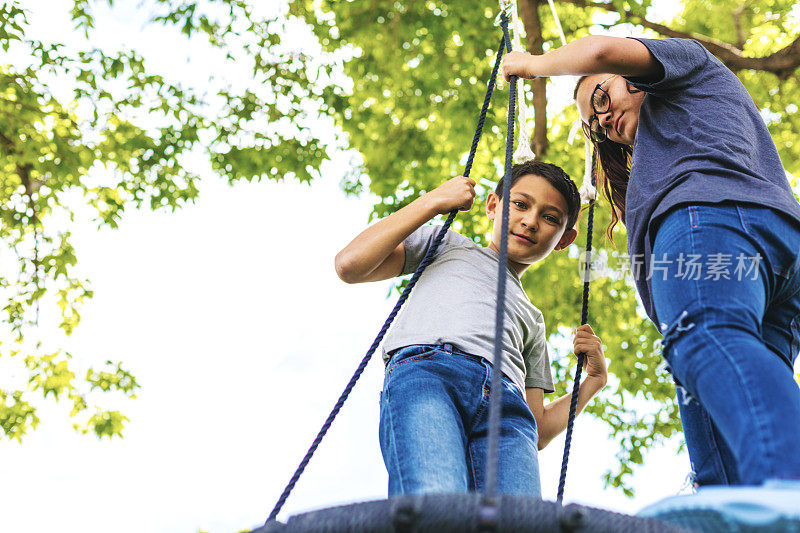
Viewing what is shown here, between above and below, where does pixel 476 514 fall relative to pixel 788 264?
below

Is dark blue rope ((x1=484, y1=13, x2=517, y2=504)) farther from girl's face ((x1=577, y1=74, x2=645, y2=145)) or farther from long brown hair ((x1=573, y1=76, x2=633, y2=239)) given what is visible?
long brown hair ((x1=573, y1=76, x2=633, y2=239))

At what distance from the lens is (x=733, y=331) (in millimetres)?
1146

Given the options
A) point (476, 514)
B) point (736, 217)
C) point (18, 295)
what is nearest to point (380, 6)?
point (18, 295)

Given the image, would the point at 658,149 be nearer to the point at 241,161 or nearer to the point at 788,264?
the point at 788,264

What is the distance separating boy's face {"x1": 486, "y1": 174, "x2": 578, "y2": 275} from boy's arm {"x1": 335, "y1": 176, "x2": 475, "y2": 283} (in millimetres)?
205

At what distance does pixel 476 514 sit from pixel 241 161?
4569mm

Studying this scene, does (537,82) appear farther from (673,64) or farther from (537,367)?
(673,64)

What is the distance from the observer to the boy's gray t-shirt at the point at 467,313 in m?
1.71

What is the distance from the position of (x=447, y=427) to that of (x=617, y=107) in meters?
0.88

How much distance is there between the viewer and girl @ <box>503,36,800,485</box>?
3.50ft

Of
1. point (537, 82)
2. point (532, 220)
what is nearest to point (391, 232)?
point (532, 220)

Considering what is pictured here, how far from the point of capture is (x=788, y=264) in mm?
1344

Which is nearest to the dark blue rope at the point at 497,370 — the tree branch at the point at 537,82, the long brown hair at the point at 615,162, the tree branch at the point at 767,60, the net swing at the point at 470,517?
the net swing at the point at 470,517

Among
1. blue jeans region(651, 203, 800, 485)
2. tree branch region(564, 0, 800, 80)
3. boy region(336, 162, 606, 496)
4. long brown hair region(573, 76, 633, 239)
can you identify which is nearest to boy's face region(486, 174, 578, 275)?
boy region(336, 162, 606, 496)
